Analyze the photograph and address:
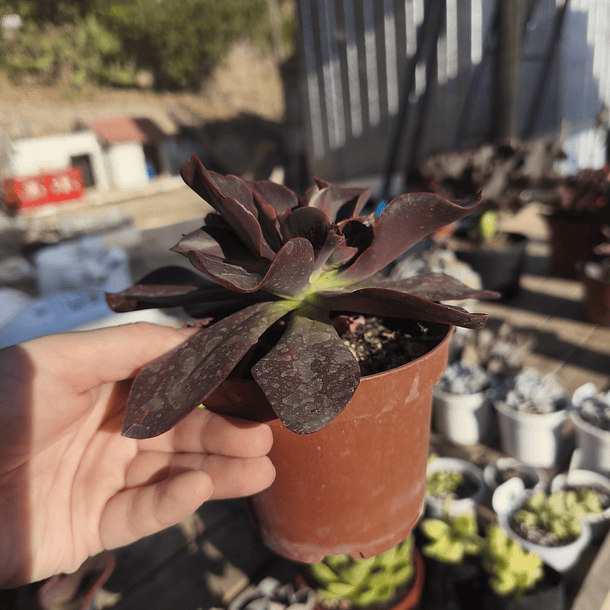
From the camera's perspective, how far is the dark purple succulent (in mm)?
360

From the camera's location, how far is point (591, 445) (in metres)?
0.88

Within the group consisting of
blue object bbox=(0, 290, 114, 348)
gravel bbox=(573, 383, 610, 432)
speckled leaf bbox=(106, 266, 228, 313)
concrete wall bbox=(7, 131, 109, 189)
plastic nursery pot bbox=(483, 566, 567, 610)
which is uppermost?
concrete wall bbox=(7, 131, 109, 189)

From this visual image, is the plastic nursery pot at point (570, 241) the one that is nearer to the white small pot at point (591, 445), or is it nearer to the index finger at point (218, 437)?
the white small pot at point (591, 445)

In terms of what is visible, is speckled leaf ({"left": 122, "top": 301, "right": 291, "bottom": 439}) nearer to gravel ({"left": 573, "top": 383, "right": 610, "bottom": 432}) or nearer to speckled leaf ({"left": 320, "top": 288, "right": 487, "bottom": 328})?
speckled leaf ({"left": 320, "top": 288, "right": 487, "bottom": 328})

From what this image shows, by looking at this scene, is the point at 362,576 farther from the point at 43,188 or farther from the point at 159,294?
the point at 43,188

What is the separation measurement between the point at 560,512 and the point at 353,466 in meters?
0.54

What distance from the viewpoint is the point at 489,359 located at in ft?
3.88

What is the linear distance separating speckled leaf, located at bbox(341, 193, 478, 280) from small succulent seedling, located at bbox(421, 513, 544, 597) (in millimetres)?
517

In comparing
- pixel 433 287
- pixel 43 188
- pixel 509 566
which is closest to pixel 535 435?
pixel 509 566

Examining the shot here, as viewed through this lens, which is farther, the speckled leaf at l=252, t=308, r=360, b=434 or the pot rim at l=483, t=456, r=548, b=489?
the pot rim at l=483, t=456, r=548, b=489

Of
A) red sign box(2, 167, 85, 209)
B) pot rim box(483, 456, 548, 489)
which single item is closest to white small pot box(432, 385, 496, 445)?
pot rim box(483, 456, 548, 489)

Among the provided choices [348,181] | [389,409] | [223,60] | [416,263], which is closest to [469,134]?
[348,181]

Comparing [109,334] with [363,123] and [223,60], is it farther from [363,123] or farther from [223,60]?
[363,123]

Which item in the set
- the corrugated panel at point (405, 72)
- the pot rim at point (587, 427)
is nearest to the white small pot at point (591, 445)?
the pot rim at point (587, 427)
